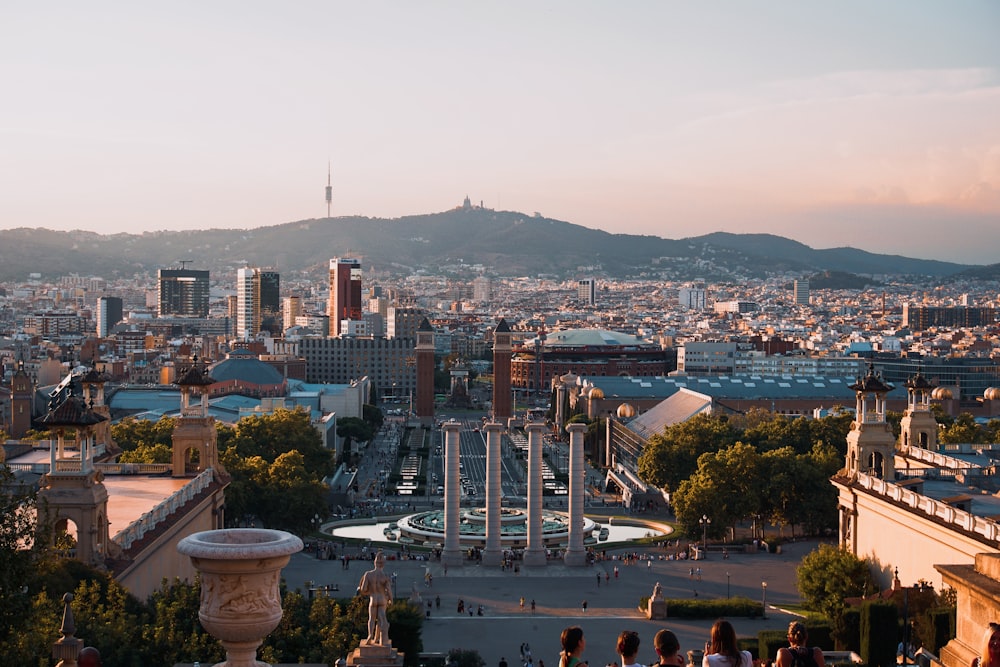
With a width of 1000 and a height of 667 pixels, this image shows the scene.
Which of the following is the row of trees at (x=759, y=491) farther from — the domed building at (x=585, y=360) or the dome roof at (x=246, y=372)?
the domed building at (x=585, y=360)

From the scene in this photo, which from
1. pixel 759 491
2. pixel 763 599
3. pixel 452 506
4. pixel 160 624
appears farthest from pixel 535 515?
pixel 160 624

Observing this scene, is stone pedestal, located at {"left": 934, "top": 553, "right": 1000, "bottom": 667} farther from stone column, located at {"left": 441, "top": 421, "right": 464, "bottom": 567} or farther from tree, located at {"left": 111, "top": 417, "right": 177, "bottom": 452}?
tree, located at {"left": 111, "top": 417, "right": 177, "bottom": 452}

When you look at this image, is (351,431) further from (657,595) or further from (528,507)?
(657,595)

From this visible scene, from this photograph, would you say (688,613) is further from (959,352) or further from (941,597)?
(959,352)

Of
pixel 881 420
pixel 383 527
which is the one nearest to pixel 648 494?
pixel 383 527

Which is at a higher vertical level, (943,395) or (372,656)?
(372,656)
